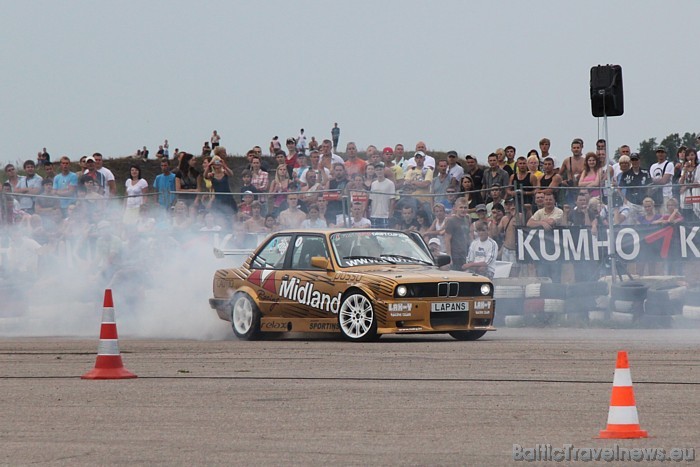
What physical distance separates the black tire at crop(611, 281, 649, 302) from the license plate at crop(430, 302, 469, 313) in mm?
3675

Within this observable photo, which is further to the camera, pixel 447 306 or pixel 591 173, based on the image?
pixel 591 173

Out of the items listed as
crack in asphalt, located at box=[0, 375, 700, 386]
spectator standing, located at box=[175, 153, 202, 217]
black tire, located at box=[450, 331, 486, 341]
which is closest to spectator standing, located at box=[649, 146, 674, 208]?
black tire, located at box=[450, 331, 486, 341]

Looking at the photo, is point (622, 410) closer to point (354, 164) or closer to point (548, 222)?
point (548, 222)

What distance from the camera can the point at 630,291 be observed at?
56.9 ft

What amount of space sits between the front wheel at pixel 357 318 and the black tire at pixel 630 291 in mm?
4585

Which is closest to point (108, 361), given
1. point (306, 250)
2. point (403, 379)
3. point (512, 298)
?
point (403, 379)

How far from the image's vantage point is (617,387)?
268 inches

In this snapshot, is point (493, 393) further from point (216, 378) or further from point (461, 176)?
point (461, 176)

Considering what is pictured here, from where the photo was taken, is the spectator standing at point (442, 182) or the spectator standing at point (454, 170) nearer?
the spectator standing at point (442, 182)

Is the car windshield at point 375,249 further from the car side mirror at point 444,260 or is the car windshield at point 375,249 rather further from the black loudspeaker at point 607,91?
the black loudspeaker at point 607,91

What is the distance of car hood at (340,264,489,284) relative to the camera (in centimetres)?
1445

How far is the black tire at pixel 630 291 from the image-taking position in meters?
17.2

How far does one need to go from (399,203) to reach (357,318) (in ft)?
18.0

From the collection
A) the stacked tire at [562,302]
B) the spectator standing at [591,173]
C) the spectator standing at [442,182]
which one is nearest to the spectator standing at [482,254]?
the stacked tire at [562,302]
